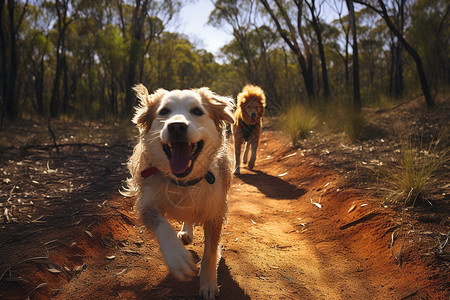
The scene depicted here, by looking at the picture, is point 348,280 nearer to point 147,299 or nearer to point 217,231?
point 217,231

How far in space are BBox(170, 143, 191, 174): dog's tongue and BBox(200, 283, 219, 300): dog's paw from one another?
3.38ft

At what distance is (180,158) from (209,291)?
1.16 metres

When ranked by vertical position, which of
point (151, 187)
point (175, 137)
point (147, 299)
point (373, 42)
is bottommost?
point (147, 299)

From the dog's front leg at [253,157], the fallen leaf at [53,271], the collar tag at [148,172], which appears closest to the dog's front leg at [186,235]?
Answer: the collar tag at [148,172]

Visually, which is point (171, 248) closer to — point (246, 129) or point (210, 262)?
point (210, 262)

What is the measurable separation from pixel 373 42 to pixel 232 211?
34.8 m

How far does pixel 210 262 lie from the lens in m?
2.52

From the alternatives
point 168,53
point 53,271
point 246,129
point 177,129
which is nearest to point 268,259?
point 177,129

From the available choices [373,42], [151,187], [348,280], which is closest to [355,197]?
[348,280]

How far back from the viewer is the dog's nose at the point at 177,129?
2.15 m

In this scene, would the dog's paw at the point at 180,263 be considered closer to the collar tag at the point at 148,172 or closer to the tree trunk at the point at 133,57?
the collar tag at the point at 148,172

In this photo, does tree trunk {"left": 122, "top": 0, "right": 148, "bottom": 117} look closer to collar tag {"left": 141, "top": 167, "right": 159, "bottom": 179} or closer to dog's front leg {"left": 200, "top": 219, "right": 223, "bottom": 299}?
collar tag {"left": 141, "top": 167, "right": 159, "bottom": 179}

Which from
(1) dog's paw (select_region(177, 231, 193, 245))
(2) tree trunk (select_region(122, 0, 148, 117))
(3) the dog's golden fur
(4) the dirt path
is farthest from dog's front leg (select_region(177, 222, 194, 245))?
(2) tree trunk (select_region(122, 0, 148, 117))

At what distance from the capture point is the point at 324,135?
8.34m
